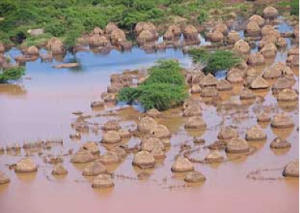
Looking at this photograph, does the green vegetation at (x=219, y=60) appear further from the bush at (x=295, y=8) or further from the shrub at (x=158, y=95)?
the bush at (x=295, y=8)

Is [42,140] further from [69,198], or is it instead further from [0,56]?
[0,56]

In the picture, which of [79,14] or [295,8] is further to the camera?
[79,14]

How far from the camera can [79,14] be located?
51656mm

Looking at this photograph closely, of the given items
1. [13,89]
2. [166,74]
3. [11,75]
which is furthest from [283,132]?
[11,75]

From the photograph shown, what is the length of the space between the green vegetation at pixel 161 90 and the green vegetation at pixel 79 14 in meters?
11.9

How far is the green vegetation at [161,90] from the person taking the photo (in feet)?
109

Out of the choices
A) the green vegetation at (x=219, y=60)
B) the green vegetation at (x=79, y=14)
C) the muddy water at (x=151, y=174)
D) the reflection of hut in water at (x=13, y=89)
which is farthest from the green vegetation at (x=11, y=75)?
the green vegetation at (x=79, y=14)

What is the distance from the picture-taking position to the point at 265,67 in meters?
39.4

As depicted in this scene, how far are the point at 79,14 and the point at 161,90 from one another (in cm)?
1887

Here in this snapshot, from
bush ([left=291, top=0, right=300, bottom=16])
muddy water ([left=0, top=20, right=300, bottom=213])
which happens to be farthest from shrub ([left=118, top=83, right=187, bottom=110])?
bush ([left=291, top=0, right=300, bottom=16])

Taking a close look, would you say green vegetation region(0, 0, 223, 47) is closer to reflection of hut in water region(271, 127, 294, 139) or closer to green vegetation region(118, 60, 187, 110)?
green vegetation region(118, 60, 187, 110)

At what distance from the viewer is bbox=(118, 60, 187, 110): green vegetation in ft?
109

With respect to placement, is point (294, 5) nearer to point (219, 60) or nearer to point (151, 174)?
point (219, 60)

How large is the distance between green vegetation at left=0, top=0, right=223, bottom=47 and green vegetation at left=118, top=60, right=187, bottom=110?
11.9 meters
